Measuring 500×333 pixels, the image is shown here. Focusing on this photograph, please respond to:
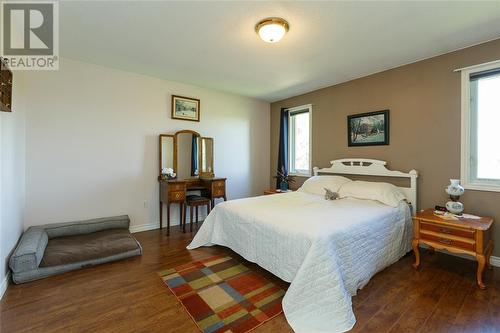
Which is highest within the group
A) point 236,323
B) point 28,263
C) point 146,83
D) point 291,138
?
point 146,83

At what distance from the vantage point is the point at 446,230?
2234 mm

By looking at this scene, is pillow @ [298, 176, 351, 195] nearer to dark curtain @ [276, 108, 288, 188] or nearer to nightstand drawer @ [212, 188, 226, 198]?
dark curtain @ [276, 108, 288, 188]

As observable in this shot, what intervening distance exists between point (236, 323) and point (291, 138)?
3820mm

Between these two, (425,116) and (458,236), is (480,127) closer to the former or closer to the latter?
(425,116)

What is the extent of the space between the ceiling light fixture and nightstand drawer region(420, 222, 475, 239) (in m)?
2.45

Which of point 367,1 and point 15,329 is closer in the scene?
point 15,329

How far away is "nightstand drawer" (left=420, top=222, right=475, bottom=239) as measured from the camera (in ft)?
6.90

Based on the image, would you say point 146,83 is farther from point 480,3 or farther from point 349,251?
point 480,3

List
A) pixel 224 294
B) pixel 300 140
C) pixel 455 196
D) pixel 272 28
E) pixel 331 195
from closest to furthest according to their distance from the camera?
pixel 224 294 < pixel 272 28 < pixel 455 196 < pixel 331 195 < pixel 300 140

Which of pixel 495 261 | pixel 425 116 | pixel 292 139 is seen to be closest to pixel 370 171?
pixel 425 116

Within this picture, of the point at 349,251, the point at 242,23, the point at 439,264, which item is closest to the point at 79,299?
the point at 349,251

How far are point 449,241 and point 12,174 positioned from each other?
439 centimetres

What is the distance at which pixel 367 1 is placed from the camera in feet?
6.18

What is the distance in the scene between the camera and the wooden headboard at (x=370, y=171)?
9.77 feet
